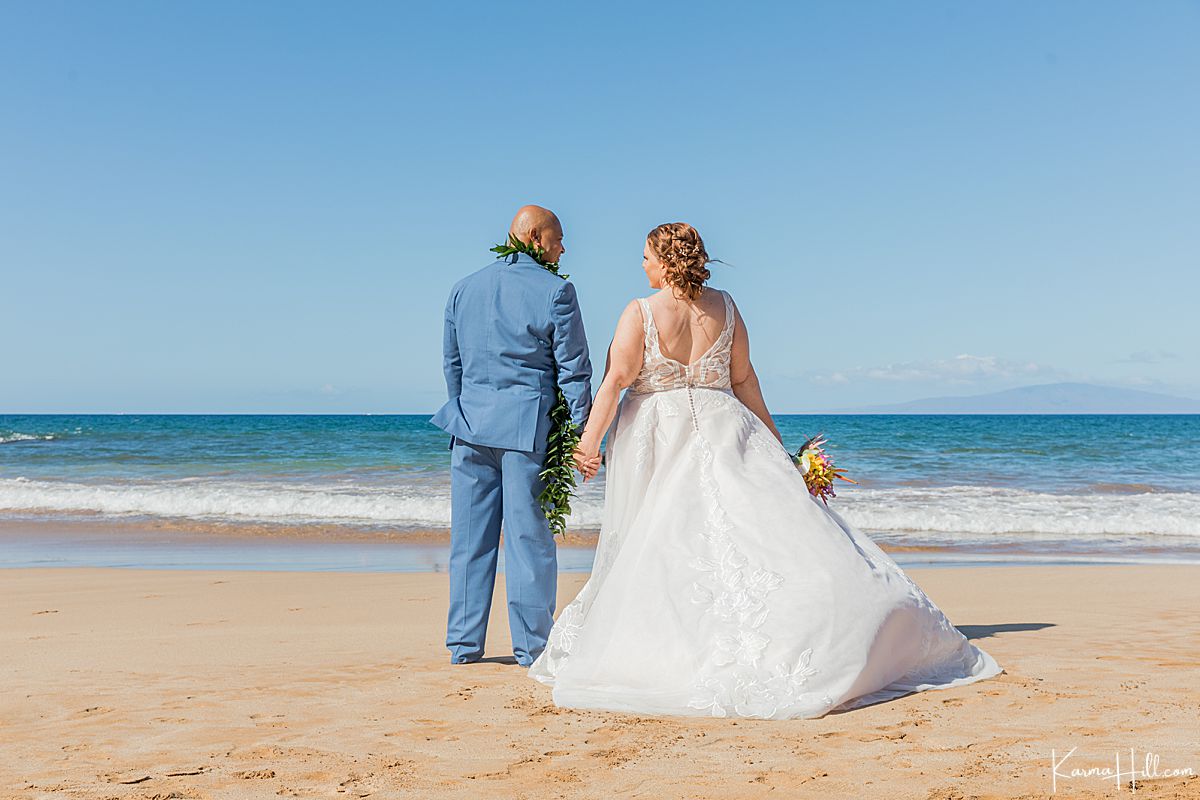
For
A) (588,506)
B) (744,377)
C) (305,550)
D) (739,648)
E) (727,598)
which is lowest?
(305,550)

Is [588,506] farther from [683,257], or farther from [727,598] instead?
[727,598]

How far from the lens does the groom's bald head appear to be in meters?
4.23

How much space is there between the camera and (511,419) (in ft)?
13.4

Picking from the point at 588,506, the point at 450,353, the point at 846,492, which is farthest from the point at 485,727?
the point at 846,492

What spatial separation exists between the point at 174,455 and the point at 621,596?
923 inches

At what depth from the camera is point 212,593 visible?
6645 millimetres

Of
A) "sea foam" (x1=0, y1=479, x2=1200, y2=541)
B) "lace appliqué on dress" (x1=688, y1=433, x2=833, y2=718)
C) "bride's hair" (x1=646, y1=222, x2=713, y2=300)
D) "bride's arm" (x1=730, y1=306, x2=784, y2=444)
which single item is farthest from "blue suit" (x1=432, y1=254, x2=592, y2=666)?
"sea foam" (x1=0, y1=479, x2=1200, y2=541)

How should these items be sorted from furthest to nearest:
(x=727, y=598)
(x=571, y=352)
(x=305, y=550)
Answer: (x=305, y=550) → (x=571, y=352) → (x=727, y=598)

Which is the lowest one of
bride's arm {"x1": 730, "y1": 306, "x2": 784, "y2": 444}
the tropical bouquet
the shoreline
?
the shoreline

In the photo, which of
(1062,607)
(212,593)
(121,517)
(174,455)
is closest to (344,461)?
(174,455)

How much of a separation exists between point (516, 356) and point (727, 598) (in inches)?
54.2

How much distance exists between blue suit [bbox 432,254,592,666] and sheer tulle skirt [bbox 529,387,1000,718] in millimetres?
302

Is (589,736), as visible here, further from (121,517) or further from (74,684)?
(121,517)

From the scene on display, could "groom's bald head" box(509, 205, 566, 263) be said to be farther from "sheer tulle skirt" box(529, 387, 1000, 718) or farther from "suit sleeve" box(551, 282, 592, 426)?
"sheer tulle skirt" box(529, 387, 1000, 718)
